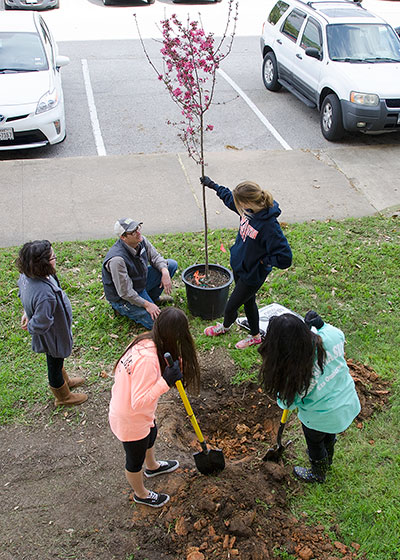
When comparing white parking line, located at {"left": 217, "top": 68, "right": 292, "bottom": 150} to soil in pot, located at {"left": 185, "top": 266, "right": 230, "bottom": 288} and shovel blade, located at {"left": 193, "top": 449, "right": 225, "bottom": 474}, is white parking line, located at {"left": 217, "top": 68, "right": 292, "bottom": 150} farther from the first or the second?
shovel blade, located at {"left": 193, "top": 449, "right": 225, "bottom": 474}

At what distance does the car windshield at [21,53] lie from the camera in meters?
9.65

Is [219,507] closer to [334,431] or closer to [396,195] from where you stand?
[334,431]

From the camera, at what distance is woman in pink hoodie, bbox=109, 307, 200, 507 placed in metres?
3.05

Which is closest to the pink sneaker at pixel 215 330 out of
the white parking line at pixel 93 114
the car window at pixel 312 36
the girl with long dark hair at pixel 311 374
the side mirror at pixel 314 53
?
the girl with long dark hair at pixel 311 374

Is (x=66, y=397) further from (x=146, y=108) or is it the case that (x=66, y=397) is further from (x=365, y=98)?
(x=146, y=108)

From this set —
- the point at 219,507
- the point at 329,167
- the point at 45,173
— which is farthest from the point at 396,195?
the point at 219,507

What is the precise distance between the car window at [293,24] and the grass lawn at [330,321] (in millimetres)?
5713

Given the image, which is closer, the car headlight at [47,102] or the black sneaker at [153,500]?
the black sneaker at [153,500]

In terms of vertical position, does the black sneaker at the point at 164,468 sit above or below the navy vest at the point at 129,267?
below

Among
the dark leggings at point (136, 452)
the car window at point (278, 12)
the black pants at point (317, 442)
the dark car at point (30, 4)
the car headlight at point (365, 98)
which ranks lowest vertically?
the black pants at point (317, 442)

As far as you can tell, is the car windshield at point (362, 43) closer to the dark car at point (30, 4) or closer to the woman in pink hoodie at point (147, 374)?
the woman in pink hoodie at point (147, 374)

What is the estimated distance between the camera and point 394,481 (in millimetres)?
3896

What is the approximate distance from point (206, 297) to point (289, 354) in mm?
2519

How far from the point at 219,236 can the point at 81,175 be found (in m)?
2.97
